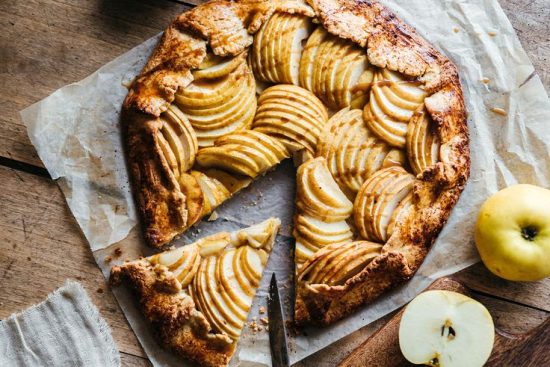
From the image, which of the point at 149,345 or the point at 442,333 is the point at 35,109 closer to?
the point at 149,345

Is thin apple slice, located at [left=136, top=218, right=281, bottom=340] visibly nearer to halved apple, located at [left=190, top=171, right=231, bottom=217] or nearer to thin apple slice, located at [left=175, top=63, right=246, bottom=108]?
halved apple, located at [left=190, top=171, right=231, bottom=217]

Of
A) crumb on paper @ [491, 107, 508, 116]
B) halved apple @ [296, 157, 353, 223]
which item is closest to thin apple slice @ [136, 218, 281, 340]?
halved apple @ [296, 157, 353, 223]

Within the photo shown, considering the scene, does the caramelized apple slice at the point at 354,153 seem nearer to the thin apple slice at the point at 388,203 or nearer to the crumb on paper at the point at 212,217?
the thin apple slice at the point at 388,203

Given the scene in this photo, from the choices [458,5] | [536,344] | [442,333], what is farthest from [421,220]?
[458,5]

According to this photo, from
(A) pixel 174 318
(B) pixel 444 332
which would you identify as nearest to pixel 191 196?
(A) pixel 174 318

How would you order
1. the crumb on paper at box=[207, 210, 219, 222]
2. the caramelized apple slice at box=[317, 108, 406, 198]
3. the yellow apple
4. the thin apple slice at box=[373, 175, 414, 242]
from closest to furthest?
the yellow apple < the thin apple slice at box=[373, 175, 414, 242] < the caramelized apple slice at box=[317, 108, 406, 198] < the crumb on paper at box=[207, 210, 219, 222]

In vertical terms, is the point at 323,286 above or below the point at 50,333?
above
